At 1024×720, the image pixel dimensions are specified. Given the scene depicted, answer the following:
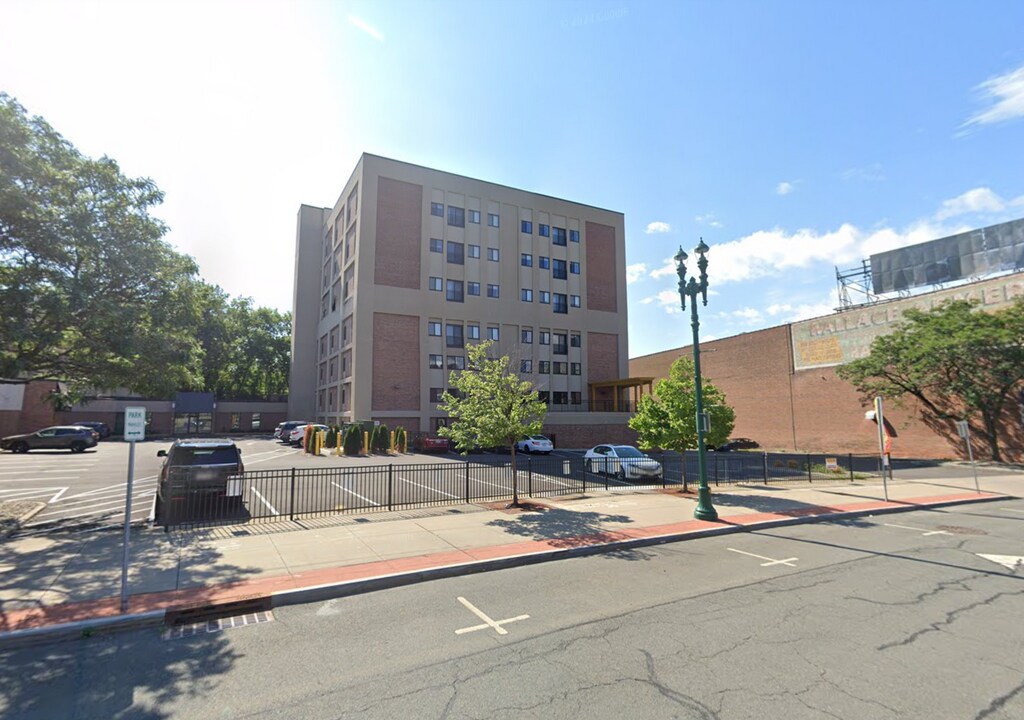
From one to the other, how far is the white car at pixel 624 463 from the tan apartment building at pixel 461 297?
17.6 meters

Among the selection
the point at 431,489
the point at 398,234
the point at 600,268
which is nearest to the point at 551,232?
the point at 600,268

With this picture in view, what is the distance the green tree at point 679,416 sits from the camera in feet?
53.9

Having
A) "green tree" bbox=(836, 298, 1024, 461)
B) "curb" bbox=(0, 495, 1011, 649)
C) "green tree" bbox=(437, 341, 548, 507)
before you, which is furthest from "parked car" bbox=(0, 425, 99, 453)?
"green tree" bbox=(836, 298, 1024, 461)

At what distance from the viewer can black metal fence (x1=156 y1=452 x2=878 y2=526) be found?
446 inches

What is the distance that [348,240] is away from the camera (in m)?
42.8

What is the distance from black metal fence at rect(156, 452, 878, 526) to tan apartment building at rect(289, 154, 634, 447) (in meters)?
17.1

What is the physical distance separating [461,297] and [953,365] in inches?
1338

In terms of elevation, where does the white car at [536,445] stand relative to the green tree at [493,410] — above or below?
below

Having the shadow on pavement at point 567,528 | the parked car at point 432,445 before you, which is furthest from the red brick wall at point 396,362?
the shadow on pavement at point 567,528

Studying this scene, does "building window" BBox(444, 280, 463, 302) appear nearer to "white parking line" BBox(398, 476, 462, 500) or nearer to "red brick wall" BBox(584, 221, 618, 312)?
"red brick wall" BBox(584, 221, 618, 312)

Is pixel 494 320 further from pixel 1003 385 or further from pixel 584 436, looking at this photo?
pixel 1003 385

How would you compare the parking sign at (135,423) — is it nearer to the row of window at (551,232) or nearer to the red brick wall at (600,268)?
the row of window at (551,232)

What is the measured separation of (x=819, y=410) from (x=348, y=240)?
140 ft

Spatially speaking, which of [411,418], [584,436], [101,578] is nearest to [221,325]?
[411,418]
